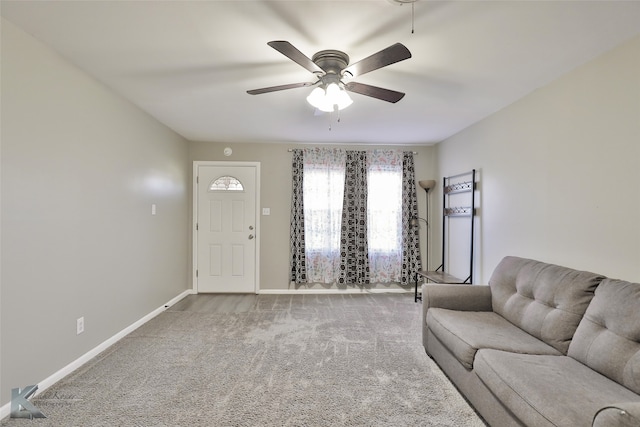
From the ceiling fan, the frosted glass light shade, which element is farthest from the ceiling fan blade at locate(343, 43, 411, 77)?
the frosted glass light shade

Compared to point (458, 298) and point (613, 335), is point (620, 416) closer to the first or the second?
point (613, 335)

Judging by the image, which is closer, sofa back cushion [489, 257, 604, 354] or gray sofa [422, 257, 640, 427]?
gray sofa [422, 257, 640, 427]

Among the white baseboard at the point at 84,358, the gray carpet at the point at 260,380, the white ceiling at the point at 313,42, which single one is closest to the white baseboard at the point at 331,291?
the gray carpet at the point at 260,380

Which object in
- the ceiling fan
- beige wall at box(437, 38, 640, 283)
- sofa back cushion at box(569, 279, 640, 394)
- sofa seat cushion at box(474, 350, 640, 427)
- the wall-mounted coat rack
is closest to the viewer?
sofa seat cushion at box(474, 350, 640, 427)

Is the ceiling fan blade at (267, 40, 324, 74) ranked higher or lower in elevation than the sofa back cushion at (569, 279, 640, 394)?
higher

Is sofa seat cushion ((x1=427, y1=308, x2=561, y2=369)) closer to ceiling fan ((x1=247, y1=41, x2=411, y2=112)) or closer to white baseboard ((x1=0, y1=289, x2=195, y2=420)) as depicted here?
ceiling fan ((x1=247, y1=41, x2=411, y2=112))

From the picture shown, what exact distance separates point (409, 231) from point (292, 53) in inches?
142

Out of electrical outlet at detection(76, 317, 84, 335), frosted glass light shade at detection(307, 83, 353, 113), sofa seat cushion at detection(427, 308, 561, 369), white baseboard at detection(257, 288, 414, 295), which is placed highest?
frosted glass light shade at detection(307, 83, 353, 113)

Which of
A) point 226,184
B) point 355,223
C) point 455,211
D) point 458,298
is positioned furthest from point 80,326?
point 455,211

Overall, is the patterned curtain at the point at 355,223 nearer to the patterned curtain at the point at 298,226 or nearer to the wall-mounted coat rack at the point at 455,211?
the patterned curtain at the point at 298,226

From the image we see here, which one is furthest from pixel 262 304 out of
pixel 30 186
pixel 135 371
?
pixel 30 186

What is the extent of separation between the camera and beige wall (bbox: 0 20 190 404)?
1840 millimetres

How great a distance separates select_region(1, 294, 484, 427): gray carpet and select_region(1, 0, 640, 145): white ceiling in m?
2.30

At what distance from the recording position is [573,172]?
230 cm
